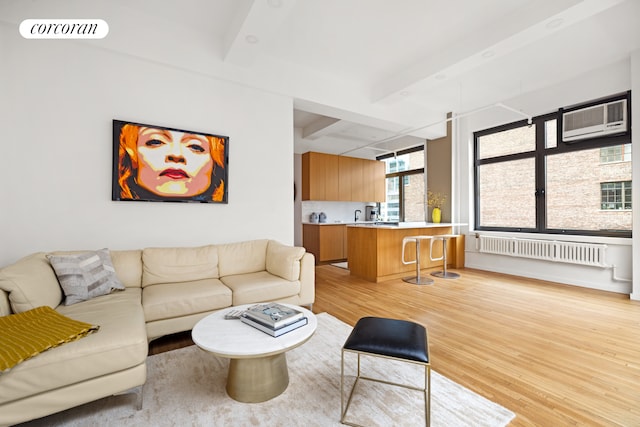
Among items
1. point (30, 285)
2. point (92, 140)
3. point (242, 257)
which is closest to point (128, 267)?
point (30, 285)

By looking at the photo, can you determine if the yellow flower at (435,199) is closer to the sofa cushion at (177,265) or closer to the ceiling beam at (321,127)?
the ceiling beam at (321,127)

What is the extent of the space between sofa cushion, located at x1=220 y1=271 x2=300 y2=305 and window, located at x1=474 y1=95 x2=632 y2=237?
442 centimetres

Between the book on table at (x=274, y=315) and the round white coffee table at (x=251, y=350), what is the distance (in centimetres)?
6

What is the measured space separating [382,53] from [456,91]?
6.29 ft

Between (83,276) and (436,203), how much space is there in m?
5.83

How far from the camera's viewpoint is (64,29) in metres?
2.62

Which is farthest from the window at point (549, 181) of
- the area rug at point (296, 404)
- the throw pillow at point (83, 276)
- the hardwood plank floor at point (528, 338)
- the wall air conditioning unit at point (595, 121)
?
the throw pillow at point (83, 276)

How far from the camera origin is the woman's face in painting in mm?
2936

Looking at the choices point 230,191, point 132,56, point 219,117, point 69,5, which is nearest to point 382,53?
point 219,117

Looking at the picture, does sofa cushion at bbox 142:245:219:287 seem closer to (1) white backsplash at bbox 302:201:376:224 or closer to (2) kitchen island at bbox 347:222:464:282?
(2) kitchen island at bbox 347:222:464:282

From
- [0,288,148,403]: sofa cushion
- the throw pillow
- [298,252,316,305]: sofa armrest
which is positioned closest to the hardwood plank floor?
[298,252,316,305]: sofa armrest

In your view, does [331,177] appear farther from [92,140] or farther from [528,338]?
[528,338]

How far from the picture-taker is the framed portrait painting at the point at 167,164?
2.84 meters

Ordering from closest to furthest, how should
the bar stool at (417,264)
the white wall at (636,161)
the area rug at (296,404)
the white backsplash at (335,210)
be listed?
the area rug at (296,404) < the white wall at (636,161) < the bar stool at (417,264) < the white backsplash at (335,210)
